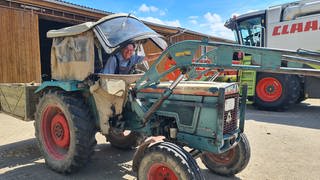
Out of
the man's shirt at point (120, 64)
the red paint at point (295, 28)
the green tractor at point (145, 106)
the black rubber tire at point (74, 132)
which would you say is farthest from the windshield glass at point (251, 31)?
the black rubber tire at point (74, 132)

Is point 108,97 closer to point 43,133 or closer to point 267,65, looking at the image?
point 43,133

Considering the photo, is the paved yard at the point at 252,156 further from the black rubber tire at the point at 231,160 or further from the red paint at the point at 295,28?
the red paint at the point at 295,28

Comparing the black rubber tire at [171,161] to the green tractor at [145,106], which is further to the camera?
the green tractor at [145,106]

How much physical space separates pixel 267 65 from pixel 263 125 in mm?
4743

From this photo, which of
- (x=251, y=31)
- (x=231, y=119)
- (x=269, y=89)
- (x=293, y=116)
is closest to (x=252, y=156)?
(x=231, y=119)

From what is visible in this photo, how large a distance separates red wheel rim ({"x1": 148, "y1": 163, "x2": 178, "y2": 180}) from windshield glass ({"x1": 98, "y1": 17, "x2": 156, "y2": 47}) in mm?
1602

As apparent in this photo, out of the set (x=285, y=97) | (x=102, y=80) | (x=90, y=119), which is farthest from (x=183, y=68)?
(x=285, y=97)

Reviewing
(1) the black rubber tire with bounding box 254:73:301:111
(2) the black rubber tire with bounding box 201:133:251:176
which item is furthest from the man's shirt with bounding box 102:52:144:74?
(1) the black rubber tire with bounding box 254:73:301:111

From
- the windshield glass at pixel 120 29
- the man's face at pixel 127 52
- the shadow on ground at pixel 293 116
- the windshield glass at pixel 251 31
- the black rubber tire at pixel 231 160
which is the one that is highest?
the windshield glass at pixel 251 31

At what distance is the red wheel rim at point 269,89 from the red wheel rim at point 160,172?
7.13m

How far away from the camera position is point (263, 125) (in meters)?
7.23

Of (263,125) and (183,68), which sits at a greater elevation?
(183,68)

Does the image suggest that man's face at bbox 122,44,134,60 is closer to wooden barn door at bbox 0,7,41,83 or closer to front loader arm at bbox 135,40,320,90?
front loader arm at bbox 135,40,320,90

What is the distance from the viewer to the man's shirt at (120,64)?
4062 millimetres
